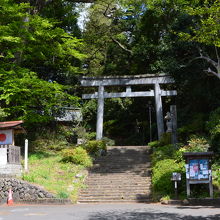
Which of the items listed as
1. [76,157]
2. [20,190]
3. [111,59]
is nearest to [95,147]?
[76,157]

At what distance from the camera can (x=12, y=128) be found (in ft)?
52.5

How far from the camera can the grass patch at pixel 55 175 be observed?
47.5 ft

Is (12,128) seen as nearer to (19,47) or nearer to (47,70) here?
(19,47)

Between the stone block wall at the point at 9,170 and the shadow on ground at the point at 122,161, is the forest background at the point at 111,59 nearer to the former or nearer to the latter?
the shadow on ground at the point at 122,161

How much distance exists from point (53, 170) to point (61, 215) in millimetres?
7331

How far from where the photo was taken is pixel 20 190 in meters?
14.3

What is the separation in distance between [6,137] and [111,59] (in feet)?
55.6

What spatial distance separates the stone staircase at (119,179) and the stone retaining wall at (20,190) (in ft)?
5.68

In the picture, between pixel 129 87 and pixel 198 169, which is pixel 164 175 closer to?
pixel 198 169

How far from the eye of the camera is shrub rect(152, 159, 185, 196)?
1393 cm

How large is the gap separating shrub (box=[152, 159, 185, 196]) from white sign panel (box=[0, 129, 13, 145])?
7.14 meters

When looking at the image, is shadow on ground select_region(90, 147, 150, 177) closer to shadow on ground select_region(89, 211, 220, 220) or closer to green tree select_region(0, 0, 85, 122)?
green tree select_region(0, 0, 85, 122)

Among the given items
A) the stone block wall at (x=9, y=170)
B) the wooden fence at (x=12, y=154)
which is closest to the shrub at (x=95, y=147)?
the wooden fence at (x=12, y=154)

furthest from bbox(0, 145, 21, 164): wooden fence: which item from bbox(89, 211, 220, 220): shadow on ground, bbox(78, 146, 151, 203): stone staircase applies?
bbox(89, 211, 220, 220): shadow on ground
